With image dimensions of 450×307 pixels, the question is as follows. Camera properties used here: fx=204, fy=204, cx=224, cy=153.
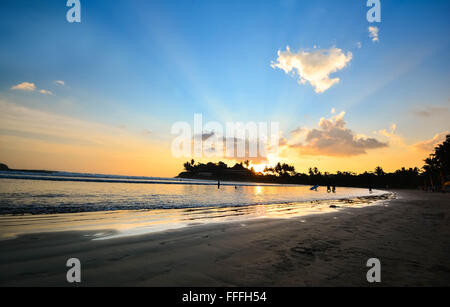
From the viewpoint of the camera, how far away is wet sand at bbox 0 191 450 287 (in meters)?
3.51

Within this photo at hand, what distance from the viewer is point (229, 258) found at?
4629mm

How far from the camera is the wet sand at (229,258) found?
3.51 metres

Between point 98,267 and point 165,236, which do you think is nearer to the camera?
point 98,267

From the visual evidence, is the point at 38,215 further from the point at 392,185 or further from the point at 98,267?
the point at 392,185

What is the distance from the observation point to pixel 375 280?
142 inches

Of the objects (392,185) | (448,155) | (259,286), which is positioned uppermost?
(448,155)
